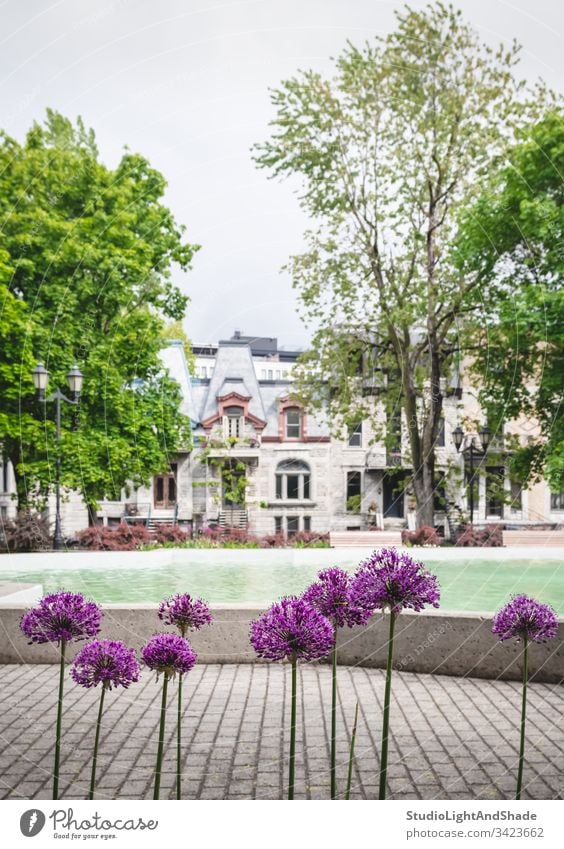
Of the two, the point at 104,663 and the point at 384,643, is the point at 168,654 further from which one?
the point at 384,643

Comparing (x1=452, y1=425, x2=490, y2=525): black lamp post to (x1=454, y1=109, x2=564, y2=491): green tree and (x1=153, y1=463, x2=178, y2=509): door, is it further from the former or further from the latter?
(x1=153, y1=463, x2=178, y2=509): door

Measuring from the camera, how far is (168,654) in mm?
1200

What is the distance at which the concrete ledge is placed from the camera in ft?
8.66

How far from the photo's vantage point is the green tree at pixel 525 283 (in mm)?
2771

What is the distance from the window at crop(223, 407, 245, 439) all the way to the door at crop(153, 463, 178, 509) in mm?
288

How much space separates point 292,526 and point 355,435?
668 millimetres

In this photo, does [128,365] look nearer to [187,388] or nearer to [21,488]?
[187,388]

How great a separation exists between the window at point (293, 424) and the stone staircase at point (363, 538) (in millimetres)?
395

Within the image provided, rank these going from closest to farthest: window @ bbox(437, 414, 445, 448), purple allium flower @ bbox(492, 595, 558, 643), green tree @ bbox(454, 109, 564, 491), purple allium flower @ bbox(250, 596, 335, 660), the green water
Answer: purple allium flower @ bbox(250, 596, 335, 660) → purple allium flower @ bbox(492, 595, 558, 643) → green tree @ bbox(454, 109, 564, 491) → window @ bbox(437, 414, 445, 448) → the green water

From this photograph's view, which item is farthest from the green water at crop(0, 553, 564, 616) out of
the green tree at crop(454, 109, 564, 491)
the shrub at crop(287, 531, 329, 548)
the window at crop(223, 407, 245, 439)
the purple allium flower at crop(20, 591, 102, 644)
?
the purple allium flower at crop(20, 591, 102, 644)
